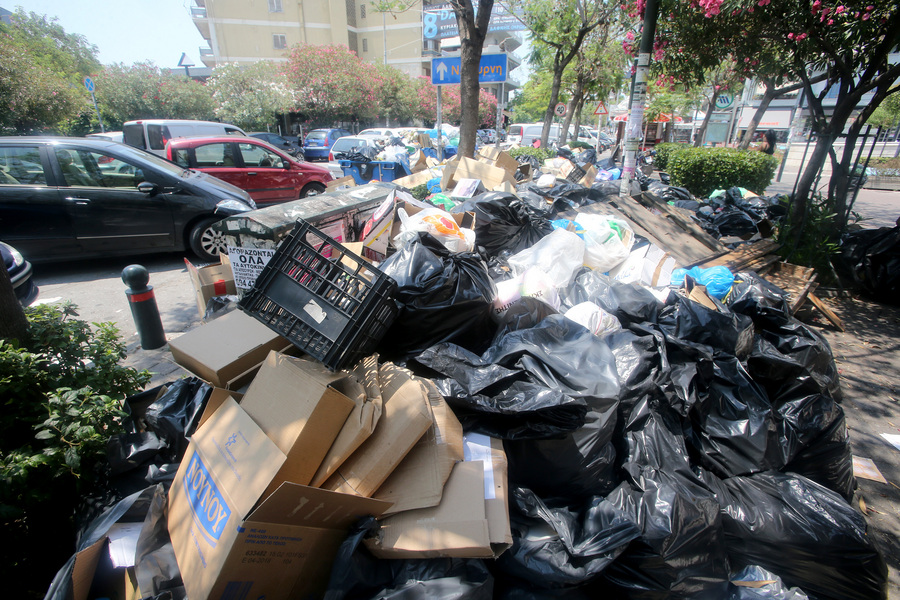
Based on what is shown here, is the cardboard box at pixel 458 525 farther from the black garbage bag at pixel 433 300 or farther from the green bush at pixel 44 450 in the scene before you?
the green bush at pixel 44 450

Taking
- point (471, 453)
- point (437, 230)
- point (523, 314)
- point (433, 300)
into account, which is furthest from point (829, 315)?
point (471, 453)

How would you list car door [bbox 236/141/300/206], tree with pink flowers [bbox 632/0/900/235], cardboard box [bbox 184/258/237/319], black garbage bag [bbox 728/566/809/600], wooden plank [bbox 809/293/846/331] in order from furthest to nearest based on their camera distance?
car door [bbox 236/141/300/206]
tree with pink flowers [bbox 632/0/900/235]
wooden plank [bbox 809/293/846/331]
cardboard box [bbox 184/258/237/319]
black garbage bag [bbox 728/566/809/600]

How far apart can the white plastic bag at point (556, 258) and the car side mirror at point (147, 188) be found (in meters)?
4.31

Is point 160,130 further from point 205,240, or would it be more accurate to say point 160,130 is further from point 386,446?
point 386,446

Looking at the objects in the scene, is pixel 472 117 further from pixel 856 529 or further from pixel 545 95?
pixel 545 95

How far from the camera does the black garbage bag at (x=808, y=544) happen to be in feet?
5.95

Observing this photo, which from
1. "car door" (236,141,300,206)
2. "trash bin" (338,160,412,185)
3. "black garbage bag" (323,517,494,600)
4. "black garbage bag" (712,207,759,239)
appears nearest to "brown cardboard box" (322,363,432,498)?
"black garbage bag" (323,517,494,600)

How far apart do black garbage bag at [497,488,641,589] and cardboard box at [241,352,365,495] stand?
2.42ft

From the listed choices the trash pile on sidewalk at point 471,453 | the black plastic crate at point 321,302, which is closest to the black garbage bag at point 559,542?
the trash pile on sidewalk at point 471,453

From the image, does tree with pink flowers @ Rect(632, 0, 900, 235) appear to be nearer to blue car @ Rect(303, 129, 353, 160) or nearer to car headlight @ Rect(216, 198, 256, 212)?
car headlight @ Rect(216, 198, 256, 212)

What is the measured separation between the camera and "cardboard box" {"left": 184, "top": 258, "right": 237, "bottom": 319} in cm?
310

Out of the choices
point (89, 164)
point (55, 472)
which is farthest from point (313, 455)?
point (89, 164)

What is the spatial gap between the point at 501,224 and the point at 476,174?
2239 millimetres

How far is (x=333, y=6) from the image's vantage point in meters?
36.8
